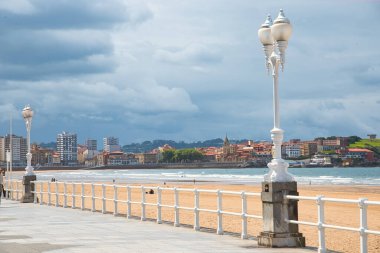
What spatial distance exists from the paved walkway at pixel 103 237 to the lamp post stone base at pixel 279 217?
404mm

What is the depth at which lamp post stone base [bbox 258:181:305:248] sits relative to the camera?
13.7 metres

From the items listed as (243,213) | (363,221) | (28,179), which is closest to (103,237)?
(243,213)

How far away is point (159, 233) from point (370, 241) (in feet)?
21.7

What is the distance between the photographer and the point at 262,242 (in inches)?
551

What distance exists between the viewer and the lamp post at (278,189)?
13766 millimetres

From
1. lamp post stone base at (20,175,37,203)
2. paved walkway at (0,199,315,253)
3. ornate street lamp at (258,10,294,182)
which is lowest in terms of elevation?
paved walkway at (0,199,315,253)

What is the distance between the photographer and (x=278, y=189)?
13.9m

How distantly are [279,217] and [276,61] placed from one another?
331 centimetres

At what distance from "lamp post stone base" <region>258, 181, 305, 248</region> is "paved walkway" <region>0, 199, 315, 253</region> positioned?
40 centimetres

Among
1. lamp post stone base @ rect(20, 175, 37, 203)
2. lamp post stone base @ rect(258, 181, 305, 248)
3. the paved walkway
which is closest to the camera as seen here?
the paved walkway

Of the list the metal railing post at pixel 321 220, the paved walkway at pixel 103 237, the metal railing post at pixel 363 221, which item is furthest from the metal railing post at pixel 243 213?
the metal railing post at pixel 363 221

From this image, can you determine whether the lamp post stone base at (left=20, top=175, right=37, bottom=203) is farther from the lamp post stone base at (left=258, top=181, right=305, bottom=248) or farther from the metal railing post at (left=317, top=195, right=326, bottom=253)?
the metal railing post at (left=317, top=195, right=326, bottom=253)

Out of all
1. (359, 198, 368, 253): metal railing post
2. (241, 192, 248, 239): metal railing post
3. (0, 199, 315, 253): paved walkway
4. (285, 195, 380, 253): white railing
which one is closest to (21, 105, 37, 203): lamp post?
(0, 199, 315, 253): paved walkway

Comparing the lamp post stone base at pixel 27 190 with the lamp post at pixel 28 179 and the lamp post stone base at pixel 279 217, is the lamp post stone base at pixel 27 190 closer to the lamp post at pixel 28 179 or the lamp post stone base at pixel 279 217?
the lamp post at pixel 28 179
